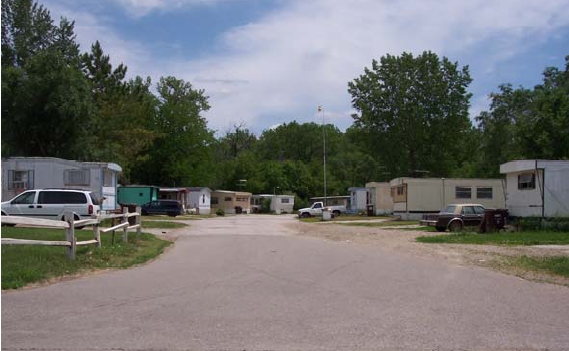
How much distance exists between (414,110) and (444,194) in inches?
666

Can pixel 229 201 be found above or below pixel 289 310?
above

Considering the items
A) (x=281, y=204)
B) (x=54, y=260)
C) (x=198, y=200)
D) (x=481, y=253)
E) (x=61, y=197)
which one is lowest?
(x=481, y=253)

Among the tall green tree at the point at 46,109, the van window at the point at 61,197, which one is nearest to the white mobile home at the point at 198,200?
the tall green tree at the point at 46,109

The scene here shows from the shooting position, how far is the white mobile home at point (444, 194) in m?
44.2

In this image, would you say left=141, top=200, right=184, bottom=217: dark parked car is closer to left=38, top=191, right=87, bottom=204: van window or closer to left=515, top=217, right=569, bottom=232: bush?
left=38, top=191, right=87, bottom=204: van window

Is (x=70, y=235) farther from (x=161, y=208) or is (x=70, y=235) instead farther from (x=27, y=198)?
(x=161, y=208)

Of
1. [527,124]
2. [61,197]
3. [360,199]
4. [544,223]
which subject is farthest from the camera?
[360,199]

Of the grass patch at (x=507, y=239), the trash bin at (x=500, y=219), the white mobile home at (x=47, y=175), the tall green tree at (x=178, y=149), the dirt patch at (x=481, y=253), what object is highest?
the tall green tree at (x=178, y=149)

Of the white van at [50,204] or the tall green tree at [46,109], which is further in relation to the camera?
the tall green tree at [46,109]

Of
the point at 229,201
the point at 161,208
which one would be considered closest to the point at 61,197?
the point at 161,208

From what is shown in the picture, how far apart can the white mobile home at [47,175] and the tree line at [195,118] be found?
44.3 ft

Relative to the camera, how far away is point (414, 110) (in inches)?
2333

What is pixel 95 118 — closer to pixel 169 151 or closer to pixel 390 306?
pixel 169 151

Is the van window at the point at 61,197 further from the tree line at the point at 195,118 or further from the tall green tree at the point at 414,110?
the tall green tree at the point at 414,110
